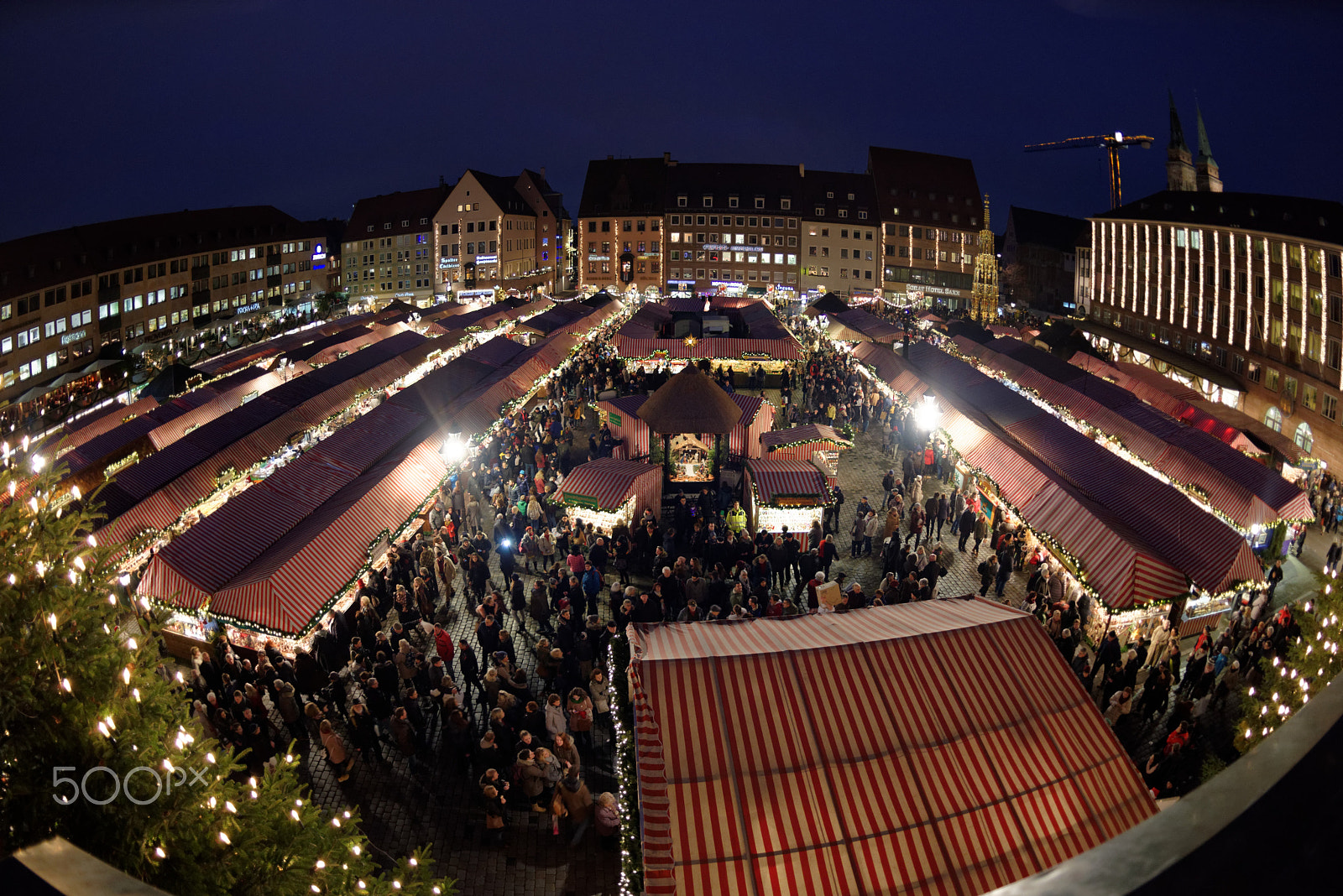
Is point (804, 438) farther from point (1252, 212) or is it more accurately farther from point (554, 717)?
point (1252, 212)

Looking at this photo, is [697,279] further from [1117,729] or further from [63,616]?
[63,616]

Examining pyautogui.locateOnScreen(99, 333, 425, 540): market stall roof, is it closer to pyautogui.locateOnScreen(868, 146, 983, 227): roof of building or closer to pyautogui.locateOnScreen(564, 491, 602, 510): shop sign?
pyautogui.locateOnScreen(564, 491, 602, 510): shop sign

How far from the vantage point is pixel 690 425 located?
62.3 feet

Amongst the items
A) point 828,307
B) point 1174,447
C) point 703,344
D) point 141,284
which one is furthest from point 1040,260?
point 141,284

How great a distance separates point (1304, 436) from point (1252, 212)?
11554 mm

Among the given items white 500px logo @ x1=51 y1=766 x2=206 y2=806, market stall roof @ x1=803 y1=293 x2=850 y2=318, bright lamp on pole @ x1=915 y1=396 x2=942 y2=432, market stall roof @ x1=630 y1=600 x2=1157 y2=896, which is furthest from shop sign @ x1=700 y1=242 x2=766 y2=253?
white 500px logo @ x1=51 y1=766 x2=206 y2=806

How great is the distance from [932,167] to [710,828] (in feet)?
236

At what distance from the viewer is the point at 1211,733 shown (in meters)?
10.6

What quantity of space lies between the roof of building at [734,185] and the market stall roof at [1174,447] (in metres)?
45.2

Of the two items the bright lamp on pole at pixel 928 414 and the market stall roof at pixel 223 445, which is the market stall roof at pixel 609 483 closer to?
the market stall roof at pixel 223 445

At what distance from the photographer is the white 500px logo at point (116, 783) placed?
4.04 metres

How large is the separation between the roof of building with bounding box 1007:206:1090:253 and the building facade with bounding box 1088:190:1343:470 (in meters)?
24.4

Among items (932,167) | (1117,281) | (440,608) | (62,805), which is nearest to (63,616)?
(62,805)

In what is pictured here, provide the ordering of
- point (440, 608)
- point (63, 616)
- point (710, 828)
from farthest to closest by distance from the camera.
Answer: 1. point (440, 608)
2. point (710, 828)
3. point (63, 616)
